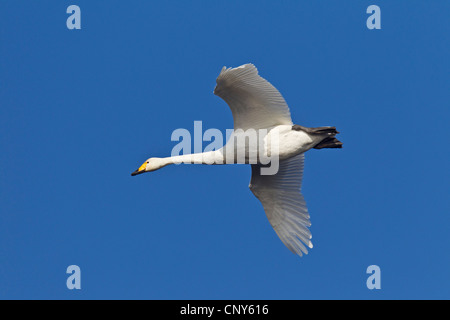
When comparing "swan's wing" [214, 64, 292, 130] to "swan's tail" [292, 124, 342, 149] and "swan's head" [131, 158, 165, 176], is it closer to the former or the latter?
"swan's tail" [292, 124, 342, 149]

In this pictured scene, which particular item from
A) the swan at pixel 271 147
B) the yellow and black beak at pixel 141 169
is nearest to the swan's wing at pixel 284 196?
the swan at pixel 271 147

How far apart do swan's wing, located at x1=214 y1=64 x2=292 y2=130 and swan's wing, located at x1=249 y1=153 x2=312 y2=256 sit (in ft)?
5.42

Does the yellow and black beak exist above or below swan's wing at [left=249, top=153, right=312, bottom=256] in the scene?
above

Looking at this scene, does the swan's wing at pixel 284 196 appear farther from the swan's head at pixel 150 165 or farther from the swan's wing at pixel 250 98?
the swan's head at pixel 150 165

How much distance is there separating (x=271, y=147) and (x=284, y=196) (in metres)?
2.00

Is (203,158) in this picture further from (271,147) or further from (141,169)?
(141,169)

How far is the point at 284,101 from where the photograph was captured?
45.6 ft

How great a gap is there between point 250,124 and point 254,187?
2020mm

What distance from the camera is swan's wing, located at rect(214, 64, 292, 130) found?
43.3 feet

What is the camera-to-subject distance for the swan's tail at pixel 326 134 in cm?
1383

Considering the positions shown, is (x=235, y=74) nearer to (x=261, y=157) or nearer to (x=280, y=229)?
(x=261, y=157)

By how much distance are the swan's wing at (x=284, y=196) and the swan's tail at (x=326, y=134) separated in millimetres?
1647

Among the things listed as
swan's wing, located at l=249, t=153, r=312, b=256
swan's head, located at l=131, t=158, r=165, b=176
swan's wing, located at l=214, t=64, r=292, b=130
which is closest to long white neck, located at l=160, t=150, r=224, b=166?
swan's head, located at l=131, t=158, r=165, b=176

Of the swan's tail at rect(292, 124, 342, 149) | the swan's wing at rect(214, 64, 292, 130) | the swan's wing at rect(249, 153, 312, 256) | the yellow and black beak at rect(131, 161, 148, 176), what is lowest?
the swan's wing at rect(249, 153, 312, 256)
